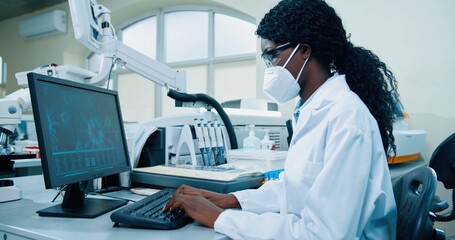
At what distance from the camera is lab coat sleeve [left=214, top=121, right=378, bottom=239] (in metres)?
0.67

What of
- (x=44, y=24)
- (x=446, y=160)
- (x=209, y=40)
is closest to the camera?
(x=446, y=160)

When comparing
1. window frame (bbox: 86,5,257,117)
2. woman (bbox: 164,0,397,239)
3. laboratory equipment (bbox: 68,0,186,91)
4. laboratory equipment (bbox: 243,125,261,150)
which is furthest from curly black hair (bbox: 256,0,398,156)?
window frame (bbox: 86,5,257,117)

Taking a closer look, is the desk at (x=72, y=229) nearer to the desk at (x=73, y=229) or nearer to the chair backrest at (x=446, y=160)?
the desk at (x=73, y=229)

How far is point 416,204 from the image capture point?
0.81 metres

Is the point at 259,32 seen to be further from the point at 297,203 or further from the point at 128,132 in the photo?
the point at 128,132

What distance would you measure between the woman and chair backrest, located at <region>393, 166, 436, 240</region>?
4cm

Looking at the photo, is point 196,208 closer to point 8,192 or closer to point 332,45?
point 332,45

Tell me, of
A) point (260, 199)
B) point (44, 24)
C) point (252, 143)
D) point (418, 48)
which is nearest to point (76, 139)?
point (260, 199)

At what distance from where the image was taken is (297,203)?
2.69ft

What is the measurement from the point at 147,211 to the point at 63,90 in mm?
395

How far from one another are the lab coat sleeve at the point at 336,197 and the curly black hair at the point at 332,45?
26cm

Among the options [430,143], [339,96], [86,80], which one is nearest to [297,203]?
[339,96]

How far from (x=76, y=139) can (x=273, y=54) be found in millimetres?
603

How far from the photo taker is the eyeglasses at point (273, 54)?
3.14 ft
